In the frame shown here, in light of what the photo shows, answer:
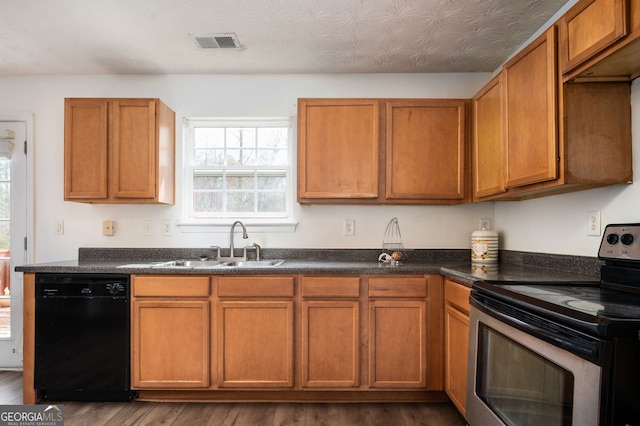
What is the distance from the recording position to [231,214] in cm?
309

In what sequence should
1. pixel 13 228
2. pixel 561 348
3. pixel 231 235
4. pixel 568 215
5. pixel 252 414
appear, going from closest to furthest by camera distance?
1. pixel 561 348
2. pixel 568 215
3. pixel 252 414
4. pixel 231 235
5. pixel 13 228

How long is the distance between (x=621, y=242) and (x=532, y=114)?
0.73m

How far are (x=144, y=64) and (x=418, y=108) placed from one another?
2135mm

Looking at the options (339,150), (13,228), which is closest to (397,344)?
(339,150)

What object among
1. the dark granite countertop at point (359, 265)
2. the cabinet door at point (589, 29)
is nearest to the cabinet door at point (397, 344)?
the dark granite countertop at point (359, 265)

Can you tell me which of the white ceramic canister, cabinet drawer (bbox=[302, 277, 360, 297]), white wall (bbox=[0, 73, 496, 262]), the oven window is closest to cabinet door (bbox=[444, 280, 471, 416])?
the oven window

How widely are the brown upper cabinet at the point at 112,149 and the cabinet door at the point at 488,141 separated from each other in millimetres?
2292

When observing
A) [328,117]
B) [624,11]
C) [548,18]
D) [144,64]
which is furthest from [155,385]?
[548,18]

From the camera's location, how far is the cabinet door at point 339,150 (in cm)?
270

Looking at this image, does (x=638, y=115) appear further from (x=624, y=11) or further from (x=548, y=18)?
(x=548, y=18)

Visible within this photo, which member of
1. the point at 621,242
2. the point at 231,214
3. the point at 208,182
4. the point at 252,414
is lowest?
the point at 252,414

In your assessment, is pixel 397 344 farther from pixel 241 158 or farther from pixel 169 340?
pixel 241 158

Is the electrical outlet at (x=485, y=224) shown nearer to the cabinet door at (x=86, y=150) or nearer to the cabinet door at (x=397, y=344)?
the cabinet door at (x=397, y=344)

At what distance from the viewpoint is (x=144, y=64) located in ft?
9.48
